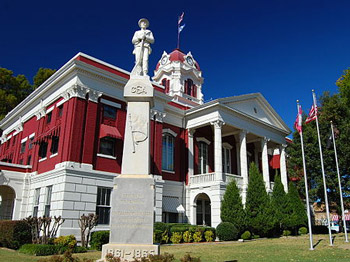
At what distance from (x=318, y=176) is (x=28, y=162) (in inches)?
1020

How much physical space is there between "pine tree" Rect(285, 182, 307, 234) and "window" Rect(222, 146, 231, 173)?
20.5 feet

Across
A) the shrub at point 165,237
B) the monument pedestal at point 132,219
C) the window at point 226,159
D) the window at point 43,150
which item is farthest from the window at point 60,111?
the window at point 226,159

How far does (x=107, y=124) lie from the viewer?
75.0 ft

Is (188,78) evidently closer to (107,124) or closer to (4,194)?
(107,124)

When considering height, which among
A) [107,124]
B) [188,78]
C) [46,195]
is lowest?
[46,195]

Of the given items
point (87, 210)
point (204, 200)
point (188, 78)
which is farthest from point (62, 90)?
point (188, 78)

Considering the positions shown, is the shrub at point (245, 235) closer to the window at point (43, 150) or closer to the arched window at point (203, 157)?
the arched window at point (203, 157)

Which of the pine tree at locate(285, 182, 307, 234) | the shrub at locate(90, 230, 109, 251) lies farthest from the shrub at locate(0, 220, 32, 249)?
the pine tree at locate(285, 182, 307, 234)

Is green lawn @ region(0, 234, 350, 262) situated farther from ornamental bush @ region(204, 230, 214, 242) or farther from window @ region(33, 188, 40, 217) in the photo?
window @ region(33, 188, 40, 217)

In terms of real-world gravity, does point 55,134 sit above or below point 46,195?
above

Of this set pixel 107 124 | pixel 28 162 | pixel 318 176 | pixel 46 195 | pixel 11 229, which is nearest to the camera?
pixel 11 229

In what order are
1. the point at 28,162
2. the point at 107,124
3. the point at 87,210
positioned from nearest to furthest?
1. the point at 87,210
2. the point at 107,124
3. the point at 28,162

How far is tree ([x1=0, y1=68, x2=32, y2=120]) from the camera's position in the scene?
Answer: 37188 mm

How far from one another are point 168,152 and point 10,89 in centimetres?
2368
